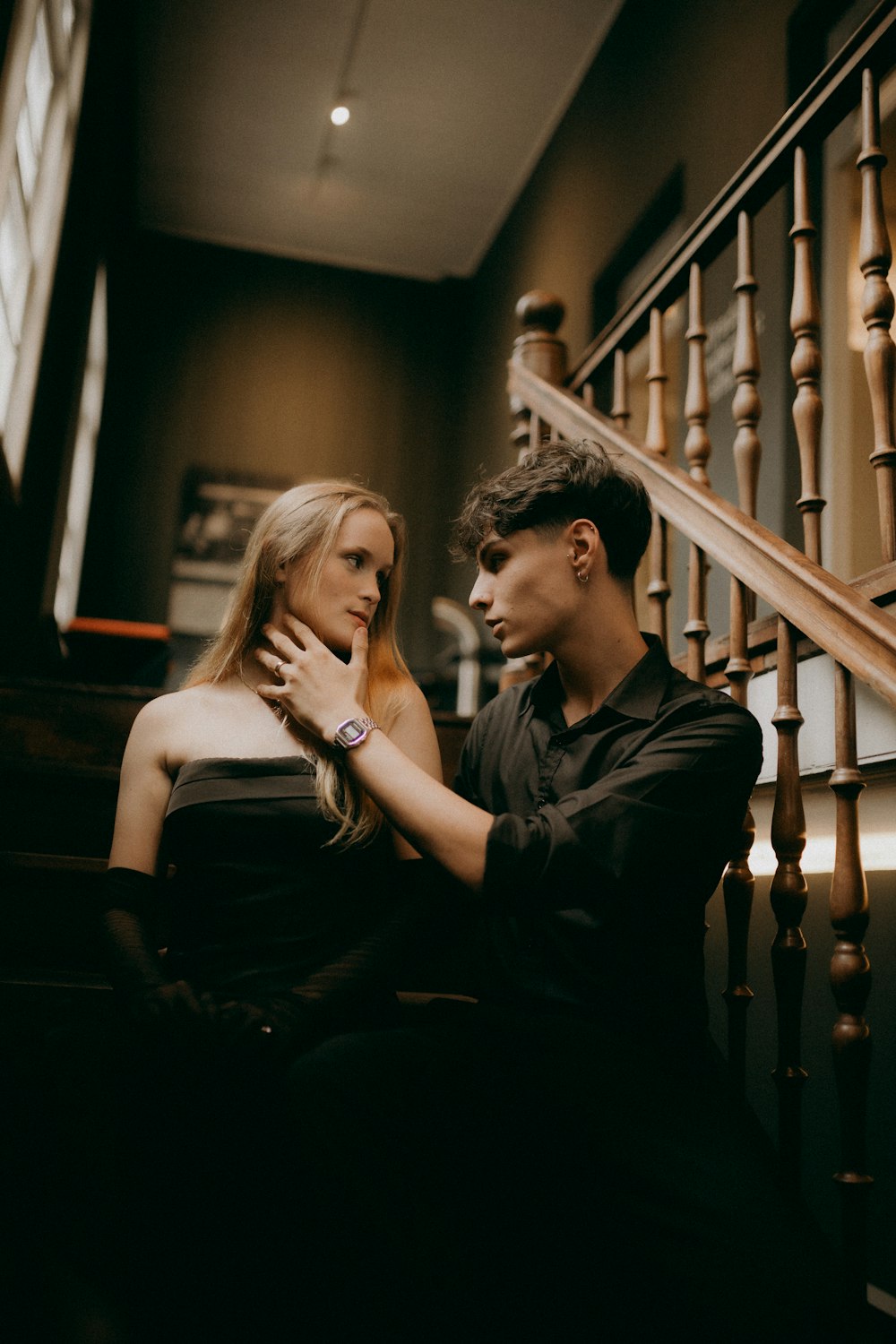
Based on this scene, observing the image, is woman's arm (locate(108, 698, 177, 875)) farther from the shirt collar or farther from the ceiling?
the ceiling

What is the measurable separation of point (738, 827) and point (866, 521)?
2477 mm

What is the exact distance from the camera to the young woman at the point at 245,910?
1281mm

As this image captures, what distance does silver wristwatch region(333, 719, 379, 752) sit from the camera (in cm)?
146

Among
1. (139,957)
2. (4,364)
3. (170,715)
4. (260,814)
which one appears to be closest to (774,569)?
(260,814)

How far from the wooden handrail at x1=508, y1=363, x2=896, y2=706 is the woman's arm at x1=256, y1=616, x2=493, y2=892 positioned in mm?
517

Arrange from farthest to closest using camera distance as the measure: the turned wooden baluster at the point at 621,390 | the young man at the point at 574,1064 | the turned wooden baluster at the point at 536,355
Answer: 1. the turned wooden baluster at the point at 536,355
2. the turned wooden baluster at the point at 621,390
3. the young man at the point at 574,1064

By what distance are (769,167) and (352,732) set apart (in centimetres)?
133

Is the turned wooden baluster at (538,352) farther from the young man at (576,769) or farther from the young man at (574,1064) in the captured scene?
the young man at (574,1064)

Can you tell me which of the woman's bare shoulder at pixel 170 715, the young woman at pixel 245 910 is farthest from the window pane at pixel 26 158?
the woman's bare shoulder at pixel 170 715

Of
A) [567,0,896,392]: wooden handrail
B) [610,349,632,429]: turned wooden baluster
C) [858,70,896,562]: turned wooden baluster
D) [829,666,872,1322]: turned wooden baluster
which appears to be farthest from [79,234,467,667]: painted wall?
[829,666,872,1322]: turned wooden baluster

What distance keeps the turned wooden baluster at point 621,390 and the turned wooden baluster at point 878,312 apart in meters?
0.86

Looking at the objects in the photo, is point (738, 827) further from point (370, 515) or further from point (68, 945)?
point (68, 945)

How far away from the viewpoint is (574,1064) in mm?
1304

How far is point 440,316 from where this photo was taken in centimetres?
738
